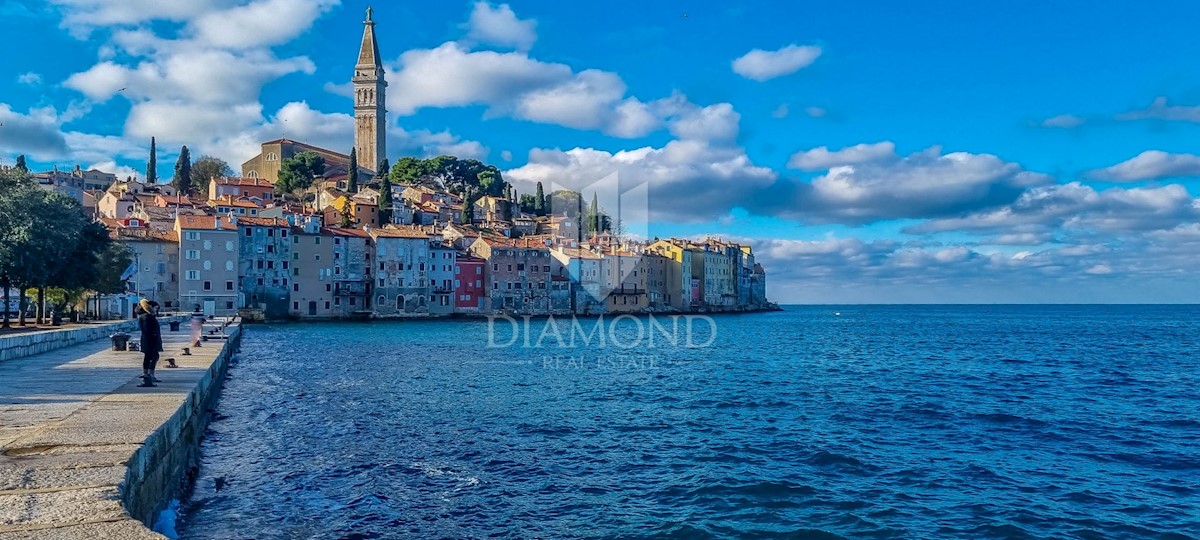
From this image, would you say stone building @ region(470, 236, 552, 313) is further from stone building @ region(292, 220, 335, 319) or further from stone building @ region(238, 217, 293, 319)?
stone building @ region(238, 217, 293, 319)

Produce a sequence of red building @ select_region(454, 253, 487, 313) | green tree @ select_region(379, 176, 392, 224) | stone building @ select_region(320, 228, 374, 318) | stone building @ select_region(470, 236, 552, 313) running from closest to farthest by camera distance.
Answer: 1. stone building @ select_region(320, 228, 374, 318)
2. red building @ select_region(454, 253, 487, 313)
3. stone building @ select_region(470, 236, 552, 313)
4. green tree @ select_region(379, 176, 392, 224)

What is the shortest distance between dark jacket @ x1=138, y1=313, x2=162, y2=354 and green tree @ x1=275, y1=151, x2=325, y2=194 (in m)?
99.7

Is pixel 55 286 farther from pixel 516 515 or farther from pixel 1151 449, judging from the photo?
pixel 1151 449

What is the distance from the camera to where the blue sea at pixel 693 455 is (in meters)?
9.72

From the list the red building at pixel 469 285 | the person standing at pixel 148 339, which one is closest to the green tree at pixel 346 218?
the red building at pixel 469 285

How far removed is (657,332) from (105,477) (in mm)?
61088

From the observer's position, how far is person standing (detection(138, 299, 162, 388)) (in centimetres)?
1184

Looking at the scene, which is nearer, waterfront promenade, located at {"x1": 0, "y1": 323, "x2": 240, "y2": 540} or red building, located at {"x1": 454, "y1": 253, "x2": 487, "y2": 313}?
waterfront promenade, located at {"x1": 0, "y1": 323, "x2": 240, "y2": 540}

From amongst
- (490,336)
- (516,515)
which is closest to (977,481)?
(516,515)

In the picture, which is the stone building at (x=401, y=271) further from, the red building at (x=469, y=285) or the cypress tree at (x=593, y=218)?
the cypress tree at (x=593, y=218)

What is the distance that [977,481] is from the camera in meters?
11.8

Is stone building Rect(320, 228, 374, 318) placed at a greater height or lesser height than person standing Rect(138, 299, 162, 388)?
greater

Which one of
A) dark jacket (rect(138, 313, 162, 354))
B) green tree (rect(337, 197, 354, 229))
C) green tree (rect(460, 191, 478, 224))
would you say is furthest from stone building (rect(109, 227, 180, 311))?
dark jacket (rect(138, 313, 162, 354))

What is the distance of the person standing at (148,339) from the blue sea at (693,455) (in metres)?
1.66
